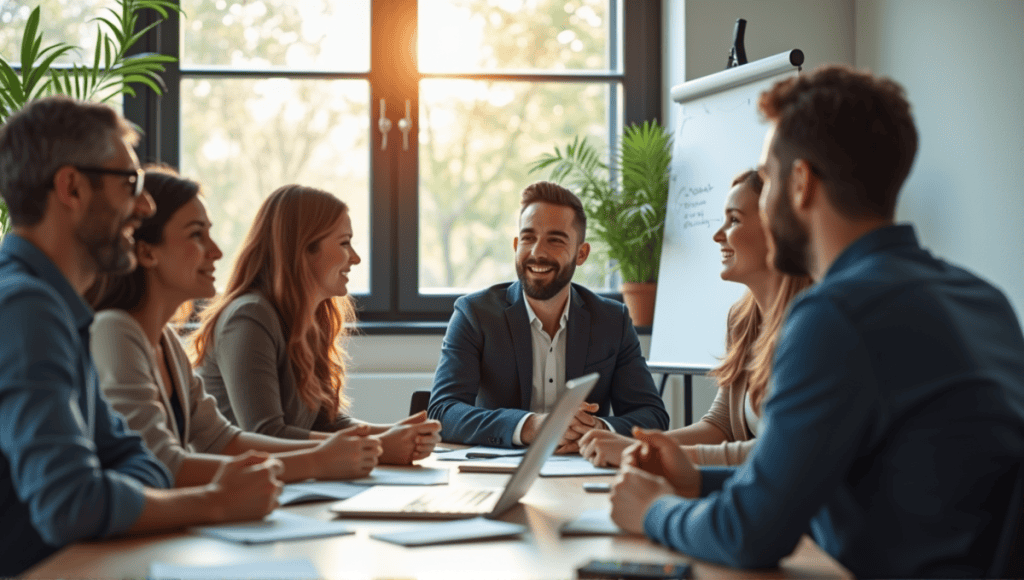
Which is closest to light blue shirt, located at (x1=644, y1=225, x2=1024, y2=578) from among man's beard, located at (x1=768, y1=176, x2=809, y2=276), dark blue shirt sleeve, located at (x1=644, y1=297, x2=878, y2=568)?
dark blue shirt sleeve, located at (x1=644, y1=297, x2=878, y2=568)

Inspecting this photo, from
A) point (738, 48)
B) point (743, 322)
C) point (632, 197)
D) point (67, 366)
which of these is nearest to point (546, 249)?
point (743, 322)

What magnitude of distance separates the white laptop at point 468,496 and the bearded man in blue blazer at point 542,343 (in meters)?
1.04

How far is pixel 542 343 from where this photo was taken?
9.85 feet

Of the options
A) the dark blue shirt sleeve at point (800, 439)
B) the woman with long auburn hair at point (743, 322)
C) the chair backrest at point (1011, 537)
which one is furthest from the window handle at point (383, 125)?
the chair backrest at point (1011, 537)

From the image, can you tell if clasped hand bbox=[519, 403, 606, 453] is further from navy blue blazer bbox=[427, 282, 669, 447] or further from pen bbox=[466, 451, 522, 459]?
navy blue blazer bbox=[427, 282, 669, 447]

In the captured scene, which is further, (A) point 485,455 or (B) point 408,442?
(A) point 485,455

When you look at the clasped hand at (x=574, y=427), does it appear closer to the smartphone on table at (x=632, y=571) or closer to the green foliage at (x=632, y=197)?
the smartphone on table at (x=632, y=571)

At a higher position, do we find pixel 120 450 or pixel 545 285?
pixel 545 285

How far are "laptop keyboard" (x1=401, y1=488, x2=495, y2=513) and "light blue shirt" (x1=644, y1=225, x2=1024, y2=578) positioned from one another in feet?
1.72

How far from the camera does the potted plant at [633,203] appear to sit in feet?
13.5

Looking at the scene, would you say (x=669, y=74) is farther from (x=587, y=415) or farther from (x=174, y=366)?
(x=174, y=366)

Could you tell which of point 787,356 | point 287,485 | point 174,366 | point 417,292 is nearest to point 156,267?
point 174,366

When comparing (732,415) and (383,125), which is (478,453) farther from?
(383,125)

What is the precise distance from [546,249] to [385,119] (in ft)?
5.49
